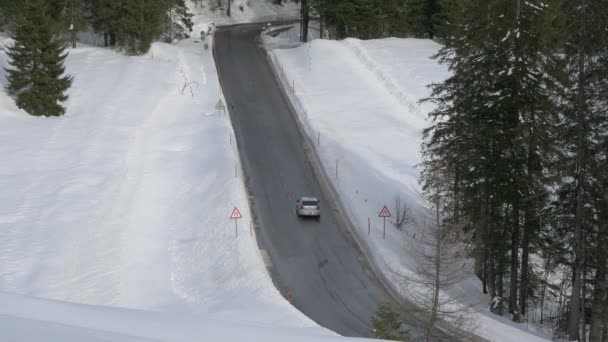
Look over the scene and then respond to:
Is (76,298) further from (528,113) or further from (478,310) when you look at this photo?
(528,113)

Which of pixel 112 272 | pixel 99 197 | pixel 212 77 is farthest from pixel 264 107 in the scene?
pixel 112 272

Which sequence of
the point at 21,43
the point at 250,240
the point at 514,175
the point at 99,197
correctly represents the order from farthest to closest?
the point at 21,43
the point at 99,197
the point at 250,240
the point at 514,175

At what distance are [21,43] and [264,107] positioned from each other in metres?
18.8

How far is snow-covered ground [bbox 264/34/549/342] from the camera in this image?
29.1 m

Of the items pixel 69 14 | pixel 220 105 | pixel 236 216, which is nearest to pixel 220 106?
pixel 220 105

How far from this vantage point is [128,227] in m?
30.2

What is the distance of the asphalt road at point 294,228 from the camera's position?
2534cm

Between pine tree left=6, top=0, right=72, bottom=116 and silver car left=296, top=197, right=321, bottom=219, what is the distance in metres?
21.1

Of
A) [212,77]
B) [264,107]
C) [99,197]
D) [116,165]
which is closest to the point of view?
[99,197]

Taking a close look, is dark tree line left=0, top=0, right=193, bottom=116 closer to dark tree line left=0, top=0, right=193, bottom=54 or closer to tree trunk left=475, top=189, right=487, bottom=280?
dark tree line left=0, top=0, right=193, bottom=54

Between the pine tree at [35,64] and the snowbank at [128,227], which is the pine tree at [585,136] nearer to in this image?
the snowbank at [128,227]

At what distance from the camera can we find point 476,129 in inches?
1009

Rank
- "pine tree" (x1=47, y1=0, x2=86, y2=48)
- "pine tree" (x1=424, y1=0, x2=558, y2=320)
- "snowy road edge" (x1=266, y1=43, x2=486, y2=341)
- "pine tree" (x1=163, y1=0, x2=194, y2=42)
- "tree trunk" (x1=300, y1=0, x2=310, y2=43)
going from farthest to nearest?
"pine tree" (x1=163, y1=0, x2=194, y2=42) → "tree trunk" (x1=300, y1=0, x2=310, y2=43) → "pine tree" (x1=47, y1=0, x2=86, y2=48) → "snowy road edge" (x1=266, y1=43, x2=486, y2=341) → "pine tree" (x1=424, y1=0, x2=558, y2=320)

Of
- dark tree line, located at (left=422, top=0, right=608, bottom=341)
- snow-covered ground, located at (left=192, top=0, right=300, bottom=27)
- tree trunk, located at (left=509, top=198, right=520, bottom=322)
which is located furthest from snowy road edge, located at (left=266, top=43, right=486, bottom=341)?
snow-covered ground, located at (left=192, top=0, right=300, bottom=27)
